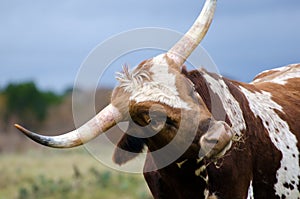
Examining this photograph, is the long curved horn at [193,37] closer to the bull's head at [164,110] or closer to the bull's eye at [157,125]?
the bull's head at [164,110]

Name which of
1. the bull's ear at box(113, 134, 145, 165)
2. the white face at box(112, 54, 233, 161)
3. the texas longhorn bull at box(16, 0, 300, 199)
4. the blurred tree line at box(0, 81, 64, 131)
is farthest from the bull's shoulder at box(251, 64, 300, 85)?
the blurred tree line at box(0, 81, 64, 131)

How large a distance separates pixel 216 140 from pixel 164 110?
465mm

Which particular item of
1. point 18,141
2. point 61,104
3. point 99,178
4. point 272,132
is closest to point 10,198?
point 99,178

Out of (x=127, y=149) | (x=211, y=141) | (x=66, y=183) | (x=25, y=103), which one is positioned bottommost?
(x=25, y=103)

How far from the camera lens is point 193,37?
6.52m

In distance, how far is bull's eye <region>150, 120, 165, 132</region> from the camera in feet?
20.3

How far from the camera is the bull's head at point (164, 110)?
6071mm

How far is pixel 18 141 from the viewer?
41.3m

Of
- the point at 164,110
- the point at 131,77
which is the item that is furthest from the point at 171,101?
the point at 131,77

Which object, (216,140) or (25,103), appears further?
(25,103)

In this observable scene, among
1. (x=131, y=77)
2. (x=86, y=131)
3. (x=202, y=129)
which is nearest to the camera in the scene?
(x=202, y=129)

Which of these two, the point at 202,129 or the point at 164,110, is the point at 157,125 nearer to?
the point at 164,110

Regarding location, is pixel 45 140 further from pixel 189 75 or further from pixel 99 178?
pixel 99 178

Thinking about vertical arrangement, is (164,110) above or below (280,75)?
above
